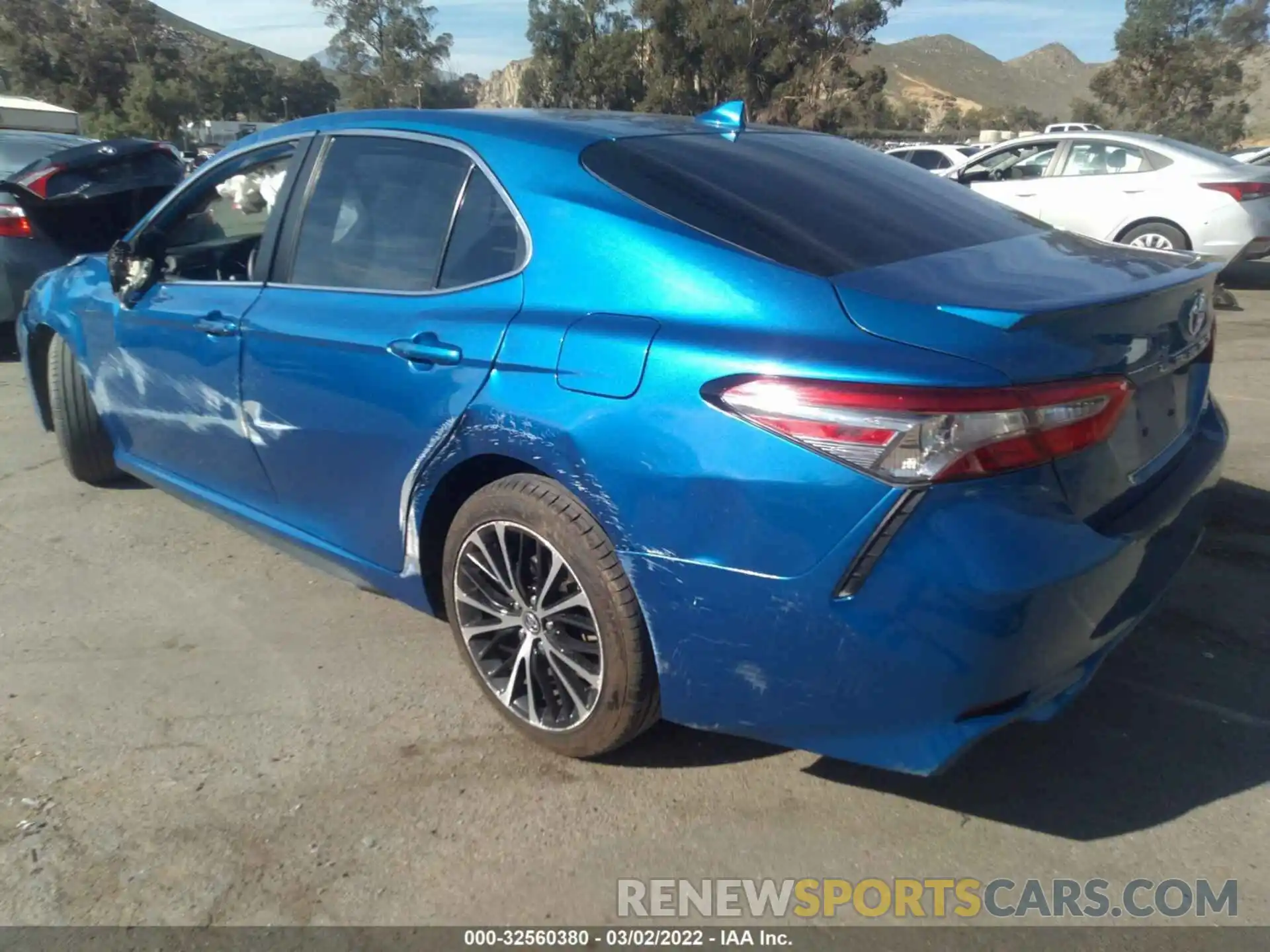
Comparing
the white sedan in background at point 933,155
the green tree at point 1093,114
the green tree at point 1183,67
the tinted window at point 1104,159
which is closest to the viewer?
the tinted window at point 1104,159

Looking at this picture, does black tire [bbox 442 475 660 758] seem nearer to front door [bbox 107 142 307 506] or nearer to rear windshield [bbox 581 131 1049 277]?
rear windshield [bbox 581 131 1049 277]

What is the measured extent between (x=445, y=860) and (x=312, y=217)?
2.07m

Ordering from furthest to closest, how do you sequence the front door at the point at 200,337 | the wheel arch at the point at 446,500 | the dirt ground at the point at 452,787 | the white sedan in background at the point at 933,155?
the white sedan in background at the point at 933,155
the front door at the point at 200,337
the wheel arch at the point at 446,500
the dirt ground at the point at 452,787

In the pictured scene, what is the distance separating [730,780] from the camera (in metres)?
2.82

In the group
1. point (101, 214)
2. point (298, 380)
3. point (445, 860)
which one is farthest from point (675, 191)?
point (101, 214)

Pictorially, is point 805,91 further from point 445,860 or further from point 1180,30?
point 445,860

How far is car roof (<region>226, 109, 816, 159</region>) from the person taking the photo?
302 cm

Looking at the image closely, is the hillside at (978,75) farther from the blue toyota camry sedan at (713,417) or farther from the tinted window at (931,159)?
the blue toyota camry sedan at (713,417)

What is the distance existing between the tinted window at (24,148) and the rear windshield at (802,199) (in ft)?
23.8

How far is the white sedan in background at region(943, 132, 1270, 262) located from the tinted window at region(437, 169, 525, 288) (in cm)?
752

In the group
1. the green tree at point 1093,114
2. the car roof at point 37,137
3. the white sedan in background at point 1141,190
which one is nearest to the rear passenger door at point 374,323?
the car roof at point 37,137

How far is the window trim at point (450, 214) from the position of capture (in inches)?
112

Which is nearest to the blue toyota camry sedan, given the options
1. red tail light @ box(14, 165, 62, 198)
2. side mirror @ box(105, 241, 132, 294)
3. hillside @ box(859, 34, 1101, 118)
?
side mirror @ box(105, 241, 132, 294)

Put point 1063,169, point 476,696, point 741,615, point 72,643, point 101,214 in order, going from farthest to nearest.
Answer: point 1063,169, point 101,214, point 72,643, point 476,696, point 741,615
